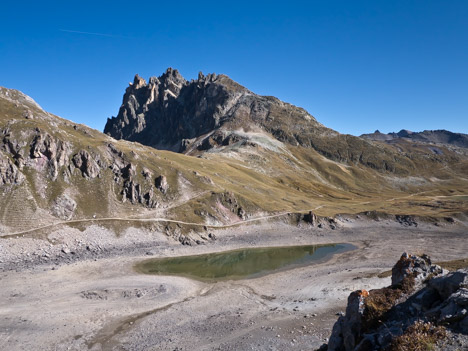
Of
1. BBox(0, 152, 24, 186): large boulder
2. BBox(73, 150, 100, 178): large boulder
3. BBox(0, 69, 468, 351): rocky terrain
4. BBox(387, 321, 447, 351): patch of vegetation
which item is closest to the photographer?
BBox(387, 321, 447, 351): patch of vegetation

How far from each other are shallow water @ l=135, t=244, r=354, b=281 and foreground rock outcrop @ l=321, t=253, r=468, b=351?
150 feet

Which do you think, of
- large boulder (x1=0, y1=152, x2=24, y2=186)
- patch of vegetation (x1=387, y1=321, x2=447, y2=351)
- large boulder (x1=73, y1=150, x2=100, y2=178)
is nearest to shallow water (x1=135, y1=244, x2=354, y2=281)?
large boulder (x1=73, y1=150, x2=100, y2=178)

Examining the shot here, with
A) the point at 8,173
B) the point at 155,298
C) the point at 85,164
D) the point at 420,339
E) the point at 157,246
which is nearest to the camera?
the point at 420,339

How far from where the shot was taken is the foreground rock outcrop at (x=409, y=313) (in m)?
11.2

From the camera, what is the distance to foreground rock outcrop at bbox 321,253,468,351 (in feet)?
36.7

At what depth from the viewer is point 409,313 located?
48.1 ft

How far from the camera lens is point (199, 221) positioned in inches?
3563

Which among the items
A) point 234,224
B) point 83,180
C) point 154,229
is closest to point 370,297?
point 154,229

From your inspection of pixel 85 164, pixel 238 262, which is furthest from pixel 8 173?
pixel 238 262

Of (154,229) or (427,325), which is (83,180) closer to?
(154,229)

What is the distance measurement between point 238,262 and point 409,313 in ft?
194

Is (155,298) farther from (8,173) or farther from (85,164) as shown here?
(8,173)

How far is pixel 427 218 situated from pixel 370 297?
11557cm

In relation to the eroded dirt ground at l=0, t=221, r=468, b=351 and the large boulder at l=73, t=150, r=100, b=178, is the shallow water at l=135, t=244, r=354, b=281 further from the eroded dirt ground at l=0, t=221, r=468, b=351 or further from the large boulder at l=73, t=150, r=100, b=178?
the large boulder at l=73, t=150, r=100, b=178
